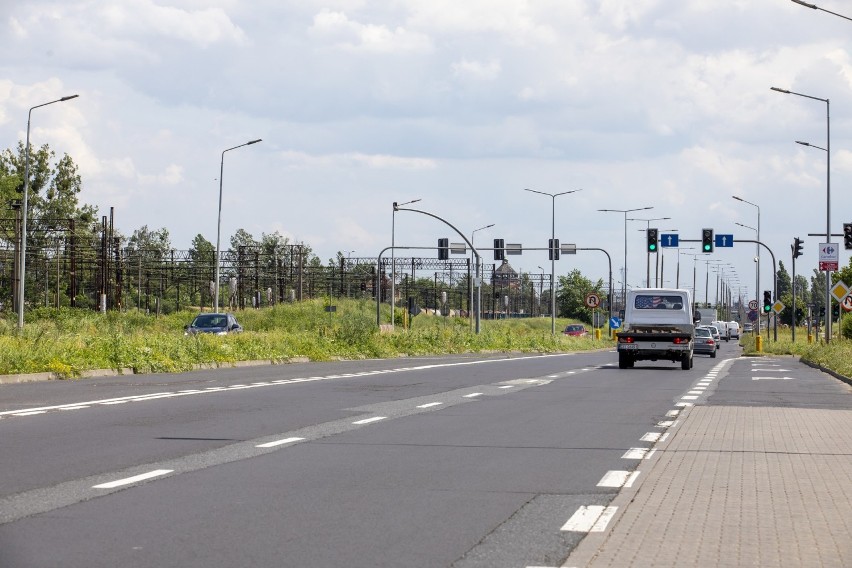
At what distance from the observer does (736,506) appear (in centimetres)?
880

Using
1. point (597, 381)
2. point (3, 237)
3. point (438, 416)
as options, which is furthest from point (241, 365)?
point (3, 237)

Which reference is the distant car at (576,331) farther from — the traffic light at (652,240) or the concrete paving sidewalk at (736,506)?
the concrete paving sidewalk at (736,506)

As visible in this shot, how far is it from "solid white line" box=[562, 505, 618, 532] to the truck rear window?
31.6 meters

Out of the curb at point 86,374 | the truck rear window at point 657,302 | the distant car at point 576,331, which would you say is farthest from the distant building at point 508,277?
the curb at point 86,374

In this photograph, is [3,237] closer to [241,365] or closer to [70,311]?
[70,311]

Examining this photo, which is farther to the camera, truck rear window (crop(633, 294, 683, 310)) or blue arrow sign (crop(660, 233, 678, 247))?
blue arrow sign (crop(660, 233, 678, 247))

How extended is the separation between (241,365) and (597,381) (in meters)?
11.5

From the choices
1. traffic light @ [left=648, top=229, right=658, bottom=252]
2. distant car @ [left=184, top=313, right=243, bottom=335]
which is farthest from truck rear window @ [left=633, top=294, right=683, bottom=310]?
distant car @ [left=184, top=313, right=243, bottom=335]

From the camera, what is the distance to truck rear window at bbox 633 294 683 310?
39.7 meters

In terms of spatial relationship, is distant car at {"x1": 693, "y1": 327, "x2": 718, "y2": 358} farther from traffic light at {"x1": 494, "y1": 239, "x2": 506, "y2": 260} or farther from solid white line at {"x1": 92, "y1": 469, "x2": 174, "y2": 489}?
solid white line at {"x1": 92, "y1": 469, "x2": 174, "y2": 489}

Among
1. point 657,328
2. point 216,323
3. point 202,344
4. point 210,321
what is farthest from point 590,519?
point 210,321

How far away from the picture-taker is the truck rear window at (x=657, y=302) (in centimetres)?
3972

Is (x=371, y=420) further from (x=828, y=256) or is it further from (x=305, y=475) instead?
(x=828, y=256)

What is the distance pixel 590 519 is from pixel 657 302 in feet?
106
